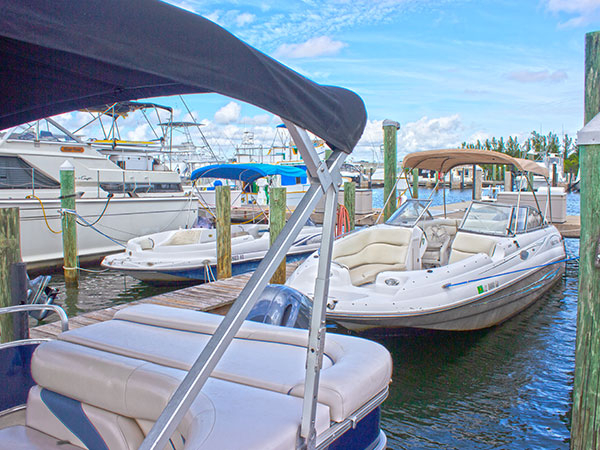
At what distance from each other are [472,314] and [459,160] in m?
3.81

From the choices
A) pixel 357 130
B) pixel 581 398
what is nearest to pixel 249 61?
pixel 357 130

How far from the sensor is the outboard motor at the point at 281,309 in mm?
3604

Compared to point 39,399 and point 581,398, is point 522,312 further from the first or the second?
point 39,399

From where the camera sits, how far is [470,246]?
7.45 m

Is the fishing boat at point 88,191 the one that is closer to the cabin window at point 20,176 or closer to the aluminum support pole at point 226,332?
the cabin window at point 20,176

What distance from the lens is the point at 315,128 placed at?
1.78m

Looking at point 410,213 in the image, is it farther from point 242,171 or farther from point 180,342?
point 180,342

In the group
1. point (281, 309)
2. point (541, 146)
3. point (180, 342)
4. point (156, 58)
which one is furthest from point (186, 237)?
point (541, 146)

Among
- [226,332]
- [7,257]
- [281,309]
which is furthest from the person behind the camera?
[7,257]

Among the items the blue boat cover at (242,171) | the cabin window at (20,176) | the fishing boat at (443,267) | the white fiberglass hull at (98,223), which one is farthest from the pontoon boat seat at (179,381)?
the cabin window at (20,176)

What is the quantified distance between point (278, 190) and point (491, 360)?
4302 mm

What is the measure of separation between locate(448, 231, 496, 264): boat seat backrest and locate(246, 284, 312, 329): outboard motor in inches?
169

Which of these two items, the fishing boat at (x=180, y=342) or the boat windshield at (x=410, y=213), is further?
the boat windshield at (x=410, y=213)

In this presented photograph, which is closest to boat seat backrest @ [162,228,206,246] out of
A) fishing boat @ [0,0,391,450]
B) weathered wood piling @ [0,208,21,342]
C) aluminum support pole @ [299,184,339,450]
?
weathered wood piling @ [0,208,21,342]
